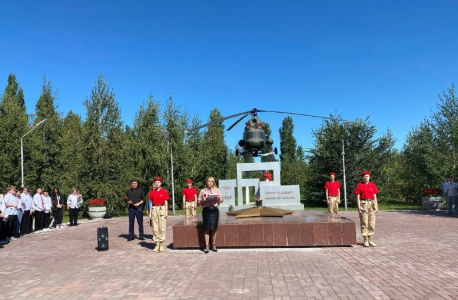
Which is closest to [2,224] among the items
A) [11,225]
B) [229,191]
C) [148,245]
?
[11,225]

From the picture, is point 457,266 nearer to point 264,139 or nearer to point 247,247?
point 247,247

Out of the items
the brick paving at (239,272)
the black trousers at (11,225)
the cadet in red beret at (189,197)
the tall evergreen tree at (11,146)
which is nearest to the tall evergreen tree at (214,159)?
the tall evergreen tree at (11,146)

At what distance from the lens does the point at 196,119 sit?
111 feet

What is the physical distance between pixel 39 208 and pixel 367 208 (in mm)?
11683

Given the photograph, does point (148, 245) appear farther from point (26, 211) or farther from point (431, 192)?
point (431, 192)

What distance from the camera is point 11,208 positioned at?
36.6ft

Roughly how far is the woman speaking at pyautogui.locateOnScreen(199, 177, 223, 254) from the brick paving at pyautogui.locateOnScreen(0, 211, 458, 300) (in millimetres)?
424

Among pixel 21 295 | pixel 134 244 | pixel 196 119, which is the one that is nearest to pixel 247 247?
pixel 134 244

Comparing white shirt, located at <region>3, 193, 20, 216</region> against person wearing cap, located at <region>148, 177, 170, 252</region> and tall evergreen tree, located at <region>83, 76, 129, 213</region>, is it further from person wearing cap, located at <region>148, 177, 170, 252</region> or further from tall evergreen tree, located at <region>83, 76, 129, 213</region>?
tall evergreen tree, located at <region>83, 76, 129, 213</region>

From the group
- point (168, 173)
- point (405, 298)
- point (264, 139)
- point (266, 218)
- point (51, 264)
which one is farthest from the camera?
point (168, 173)

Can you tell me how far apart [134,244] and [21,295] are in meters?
4.81

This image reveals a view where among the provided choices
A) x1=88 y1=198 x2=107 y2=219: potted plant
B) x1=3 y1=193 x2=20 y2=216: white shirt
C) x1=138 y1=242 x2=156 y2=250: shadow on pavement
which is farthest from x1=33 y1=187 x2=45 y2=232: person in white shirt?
x1=138 y1=242 x2=156 y2=250: shadow on pavement

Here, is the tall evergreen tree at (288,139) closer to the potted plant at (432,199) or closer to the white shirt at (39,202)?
the potted plant at (432,199)

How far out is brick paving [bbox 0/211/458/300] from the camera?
529 centimetres
